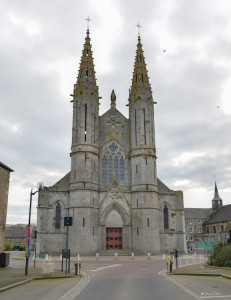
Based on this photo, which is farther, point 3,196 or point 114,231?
point 114,231

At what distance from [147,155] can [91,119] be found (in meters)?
9.15

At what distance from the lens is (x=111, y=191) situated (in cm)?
3972

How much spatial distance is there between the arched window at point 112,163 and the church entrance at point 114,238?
6575 mm

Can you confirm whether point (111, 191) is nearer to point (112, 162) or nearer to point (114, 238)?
point (112, 162)

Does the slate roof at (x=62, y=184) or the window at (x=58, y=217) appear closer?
the window at (x=58, y=217)

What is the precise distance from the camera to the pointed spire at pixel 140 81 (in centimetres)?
4362

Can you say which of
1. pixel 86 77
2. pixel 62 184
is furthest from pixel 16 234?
pixel 86 77

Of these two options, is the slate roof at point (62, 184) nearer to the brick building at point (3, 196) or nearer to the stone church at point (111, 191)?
the stone church at point (111, 191)

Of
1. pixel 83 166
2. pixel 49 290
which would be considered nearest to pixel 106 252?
pixel 83 166

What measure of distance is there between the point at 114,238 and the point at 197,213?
59.5 metres

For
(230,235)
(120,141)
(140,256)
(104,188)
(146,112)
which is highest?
(146,112)

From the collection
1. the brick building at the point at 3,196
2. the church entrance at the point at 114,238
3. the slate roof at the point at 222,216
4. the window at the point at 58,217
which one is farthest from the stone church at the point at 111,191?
the slate roof at the point at 222,216

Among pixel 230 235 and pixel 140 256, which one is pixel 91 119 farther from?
pixel 230 235

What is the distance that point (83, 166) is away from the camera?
1519 inches
